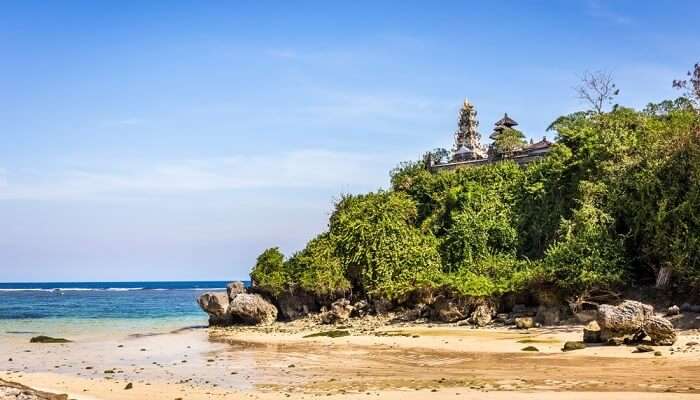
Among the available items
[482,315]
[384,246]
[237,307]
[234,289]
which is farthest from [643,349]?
[234,289]

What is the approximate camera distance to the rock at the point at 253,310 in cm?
3878

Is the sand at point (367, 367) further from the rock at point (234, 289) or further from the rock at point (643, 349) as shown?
the rock at point (234, 289)

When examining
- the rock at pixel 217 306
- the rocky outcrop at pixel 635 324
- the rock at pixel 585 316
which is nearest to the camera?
the rocky outcrop at pixel 635 324

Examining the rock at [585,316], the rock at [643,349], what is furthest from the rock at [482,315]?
the rock at [643,349]

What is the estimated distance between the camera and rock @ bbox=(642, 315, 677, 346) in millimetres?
21453

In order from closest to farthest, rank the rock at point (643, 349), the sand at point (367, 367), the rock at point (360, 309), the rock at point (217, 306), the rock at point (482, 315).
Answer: the sand at point (367, 367)
the rock at point (643, 349)
the rock at point (482, 315)
the rock at point (360, 309)
the rock at point (217, 306)

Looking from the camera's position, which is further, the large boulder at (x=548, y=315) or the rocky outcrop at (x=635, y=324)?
the large boulder at (x=548, y=315)

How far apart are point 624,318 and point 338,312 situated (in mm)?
17871

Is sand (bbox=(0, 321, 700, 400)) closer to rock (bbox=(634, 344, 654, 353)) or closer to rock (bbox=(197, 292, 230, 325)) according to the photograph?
rock (bbox=(634, 344, 654, 353))

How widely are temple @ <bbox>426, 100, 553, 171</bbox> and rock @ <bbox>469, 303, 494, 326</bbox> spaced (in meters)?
13.7

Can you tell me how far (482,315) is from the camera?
32.0 m

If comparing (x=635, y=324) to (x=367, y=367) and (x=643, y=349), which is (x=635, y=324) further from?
(x=367, y=367)

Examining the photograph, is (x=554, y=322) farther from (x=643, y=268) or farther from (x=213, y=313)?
(x=213, y=313)

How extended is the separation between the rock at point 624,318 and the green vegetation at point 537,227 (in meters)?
6.80
